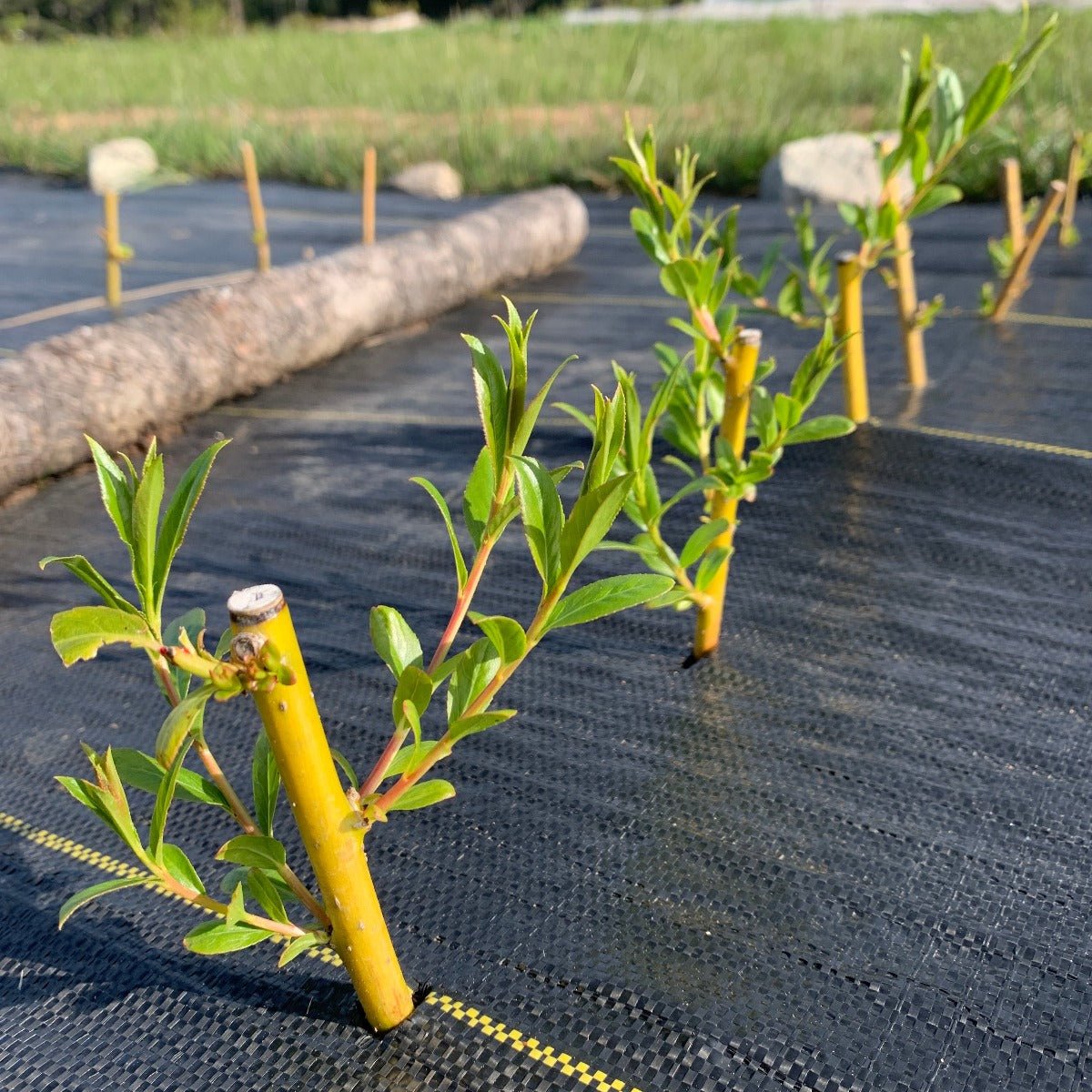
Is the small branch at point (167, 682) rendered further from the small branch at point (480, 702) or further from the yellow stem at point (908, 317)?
the yellow stem at point (908, 317)

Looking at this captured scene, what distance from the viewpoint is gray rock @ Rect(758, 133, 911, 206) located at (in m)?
5.29

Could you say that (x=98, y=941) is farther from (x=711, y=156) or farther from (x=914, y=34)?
(x=914, y=34)

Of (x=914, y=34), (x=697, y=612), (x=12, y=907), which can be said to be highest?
(x=914, y=34)

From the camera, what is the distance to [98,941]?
3.88ft

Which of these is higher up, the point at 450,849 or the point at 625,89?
the point at 625,89

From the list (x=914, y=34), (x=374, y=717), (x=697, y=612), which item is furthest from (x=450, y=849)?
(x=914, y=34)

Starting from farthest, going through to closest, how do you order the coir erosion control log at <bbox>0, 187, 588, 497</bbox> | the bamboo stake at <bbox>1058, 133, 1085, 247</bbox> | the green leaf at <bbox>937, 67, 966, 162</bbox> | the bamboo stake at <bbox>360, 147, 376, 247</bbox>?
the bamboo stake at <bbox>360, 147, 376, 247</bbox> < the bamboo stake at <bbox>1058, 133, 1085, 247</bbox> < the coir erosion control log at <bbox>0, 187, 588, 497</bbox> < the green leaf at <bbox>937, 67, 966, 162</bbox>

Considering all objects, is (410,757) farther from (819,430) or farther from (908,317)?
(908,317)

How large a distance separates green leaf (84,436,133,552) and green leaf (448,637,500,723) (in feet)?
0.88

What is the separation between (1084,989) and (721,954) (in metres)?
0.35

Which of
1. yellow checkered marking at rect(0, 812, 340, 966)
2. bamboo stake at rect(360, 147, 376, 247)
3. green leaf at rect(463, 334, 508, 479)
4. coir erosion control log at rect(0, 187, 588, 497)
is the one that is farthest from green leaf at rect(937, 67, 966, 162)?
bamboo stake at rect(360, 147, 376, 247)

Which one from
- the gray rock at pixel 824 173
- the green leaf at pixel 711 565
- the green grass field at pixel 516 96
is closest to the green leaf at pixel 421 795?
the green leaf at pixel 711 565

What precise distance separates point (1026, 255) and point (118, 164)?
5.81 meters

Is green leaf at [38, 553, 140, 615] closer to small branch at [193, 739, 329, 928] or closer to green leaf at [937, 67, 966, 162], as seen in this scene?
small branch at [193, 739, 329, 928]
